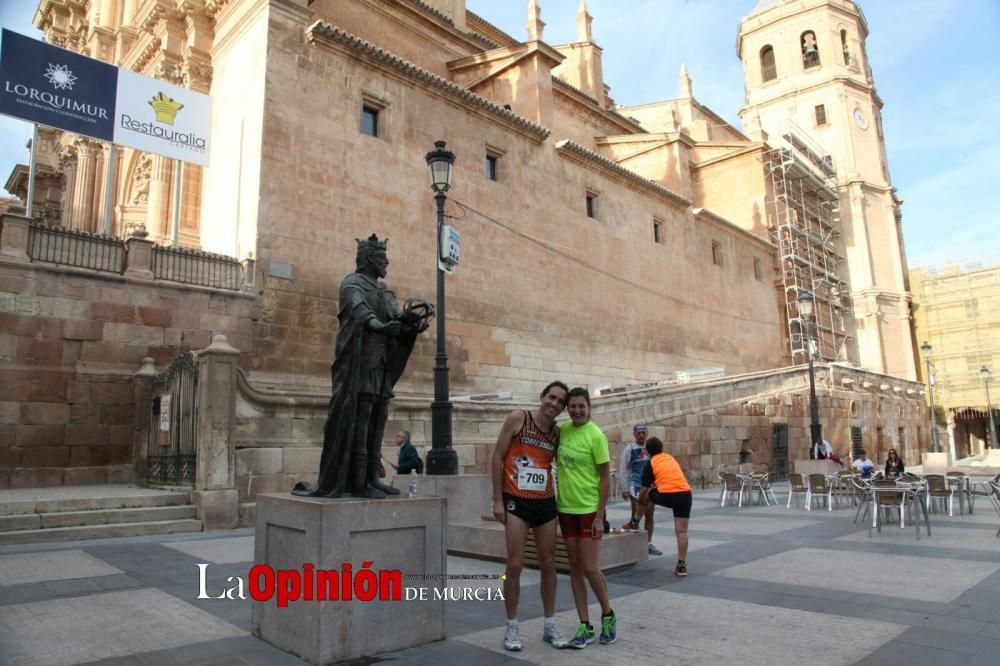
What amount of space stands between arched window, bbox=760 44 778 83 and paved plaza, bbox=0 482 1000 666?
4158 centimetres

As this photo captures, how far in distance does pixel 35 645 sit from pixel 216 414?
5322 mm

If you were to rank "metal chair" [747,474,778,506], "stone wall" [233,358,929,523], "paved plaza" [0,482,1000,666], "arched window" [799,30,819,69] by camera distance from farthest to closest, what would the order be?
"arched window" [799,30,819,69]
"metal chair" [747,474,778,506]
"stone wall" [233,358,929,523]
"paved plaza" [0,482,1000,666]

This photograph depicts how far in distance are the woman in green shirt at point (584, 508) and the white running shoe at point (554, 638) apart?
0.16 m

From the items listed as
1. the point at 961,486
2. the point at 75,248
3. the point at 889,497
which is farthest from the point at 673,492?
the point at 75,248

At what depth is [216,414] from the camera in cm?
890

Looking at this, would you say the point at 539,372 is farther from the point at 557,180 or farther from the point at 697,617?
the point at 697,617

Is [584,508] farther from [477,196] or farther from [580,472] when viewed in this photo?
[477,196]

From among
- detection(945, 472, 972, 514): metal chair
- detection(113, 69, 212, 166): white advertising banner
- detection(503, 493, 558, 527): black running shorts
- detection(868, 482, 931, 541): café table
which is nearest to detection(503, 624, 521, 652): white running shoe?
detection(503, 493, 558, 527): black running shorts

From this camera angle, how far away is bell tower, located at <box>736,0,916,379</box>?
3781 cm

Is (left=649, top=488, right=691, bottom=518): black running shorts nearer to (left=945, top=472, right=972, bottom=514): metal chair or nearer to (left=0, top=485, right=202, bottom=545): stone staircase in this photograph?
(left=0, top=485, right=202, bottom=545): stone staircase

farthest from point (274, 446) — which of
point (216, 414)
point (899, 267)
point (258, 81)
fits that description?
point (899, 267)

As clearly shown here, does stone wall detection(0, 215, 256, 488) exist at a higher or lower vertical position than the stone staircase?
higher

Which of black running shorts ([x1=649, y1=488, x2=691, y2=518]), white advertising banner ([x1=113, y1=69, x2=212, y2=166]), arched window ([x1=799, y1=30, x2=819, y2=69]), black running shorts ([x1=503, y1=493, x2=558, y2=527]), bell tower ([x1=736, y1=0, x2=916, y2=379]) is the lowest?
black running shorts ([x1=649, y1=488, x2=691, y2=518])

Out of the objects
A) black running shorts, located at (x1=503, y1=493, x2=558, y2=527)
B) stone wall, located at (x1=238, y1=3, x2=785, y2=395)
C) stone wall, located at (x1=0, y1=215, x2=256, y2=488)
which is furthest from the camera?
stone wall, located at (x1=238, y1=3, x2=785, y2=395)
